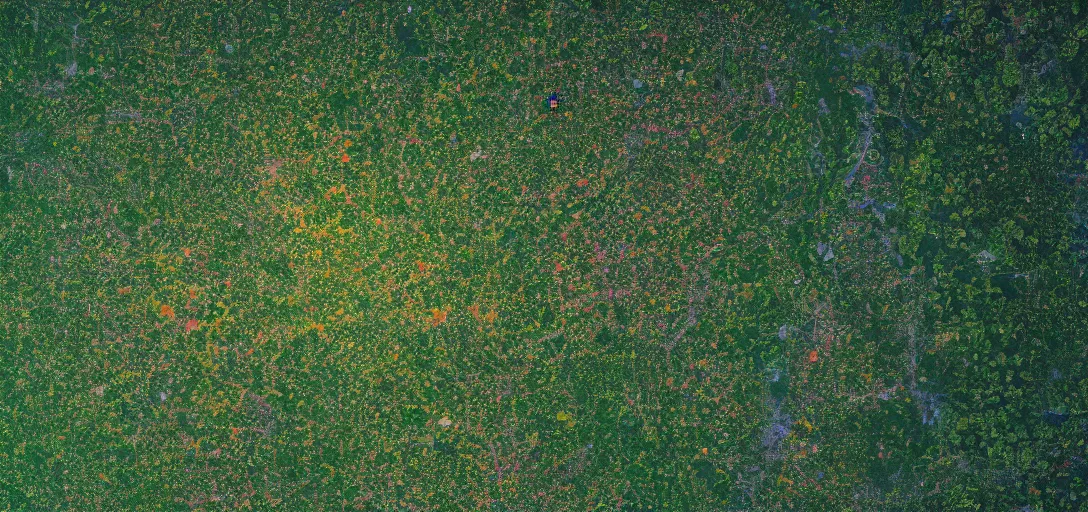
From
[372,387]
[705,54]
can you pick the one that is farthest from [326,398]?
[705,54]

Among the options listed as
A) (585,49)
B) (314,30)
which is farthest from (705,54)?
(314,30)

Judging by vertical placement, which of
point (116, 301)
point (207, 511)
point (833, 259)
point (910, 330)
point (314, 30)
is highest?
point (314, 30)

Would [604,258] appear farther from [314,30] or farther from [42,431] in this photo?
[42,431]

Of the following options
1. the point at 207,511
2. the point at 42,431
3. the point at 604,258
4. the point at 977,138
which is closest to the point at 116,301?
the point at 42,431

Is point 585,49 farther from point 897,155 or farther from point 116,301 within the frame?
point 116,301

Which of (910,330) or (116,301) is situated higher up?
(116,301)

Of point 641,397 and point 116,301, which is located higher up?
point 116,301
